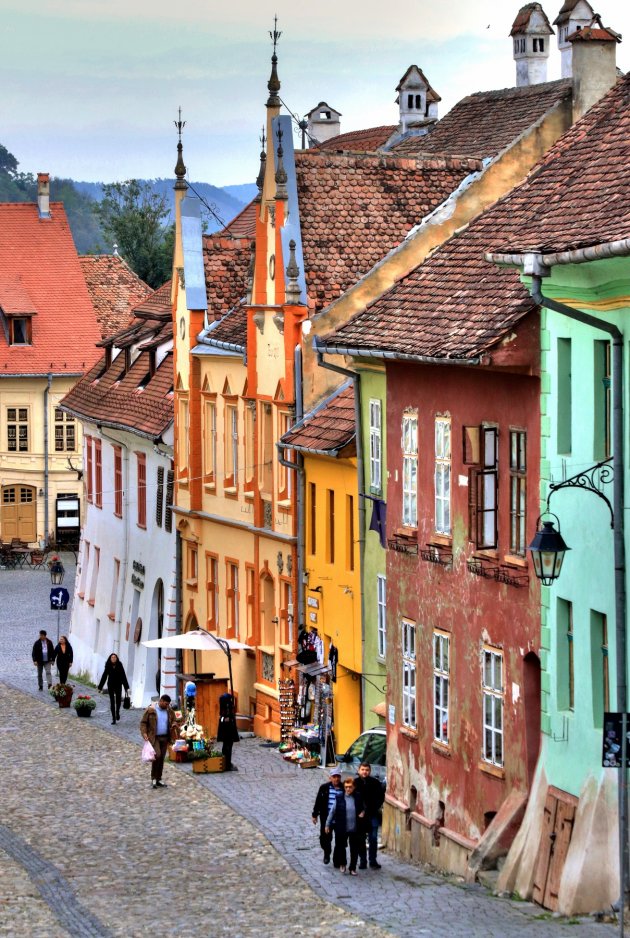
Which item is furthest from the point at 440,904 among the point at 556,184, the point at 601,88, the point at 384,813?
the point at 601,88

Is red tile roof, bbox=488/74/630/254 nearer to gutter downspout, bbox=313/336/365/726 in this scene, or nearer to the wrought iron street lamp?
the wrought iron street lamp

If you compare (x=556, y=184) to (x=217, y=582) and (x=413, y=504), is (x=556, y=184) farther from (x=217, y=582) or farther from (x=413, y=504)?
(x=217, y=582)

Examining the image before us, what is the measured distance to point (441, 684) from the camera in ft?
93.5

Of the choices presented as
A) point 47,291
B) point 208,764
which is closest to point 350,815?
point 208,764

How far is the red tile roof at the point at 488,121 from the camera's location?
140 ft

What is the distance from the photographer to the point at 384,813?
31.0 m

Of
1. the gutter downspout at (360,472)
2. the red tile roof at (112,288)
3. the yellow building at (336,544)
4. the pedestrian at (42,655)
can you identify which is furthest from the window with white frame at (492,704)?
the red tile roof at (112,288)

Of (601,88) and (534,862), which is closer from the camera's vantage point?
(534,862)

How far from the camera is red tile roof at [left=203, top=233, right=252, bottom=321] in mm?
49406

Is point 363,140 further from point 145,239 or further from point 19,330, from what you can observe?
point 145,239

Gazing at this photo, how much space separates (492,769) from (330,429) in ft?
45.4

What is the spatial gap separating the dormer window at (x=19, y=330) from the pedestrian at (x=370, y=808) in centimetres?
6316

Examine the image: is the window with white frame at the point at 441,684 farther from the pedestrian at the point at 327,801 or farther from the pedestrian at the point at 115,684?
the pedestrian at the point at 115,684

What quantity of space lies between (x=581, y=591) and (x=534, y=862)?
3171 mm
